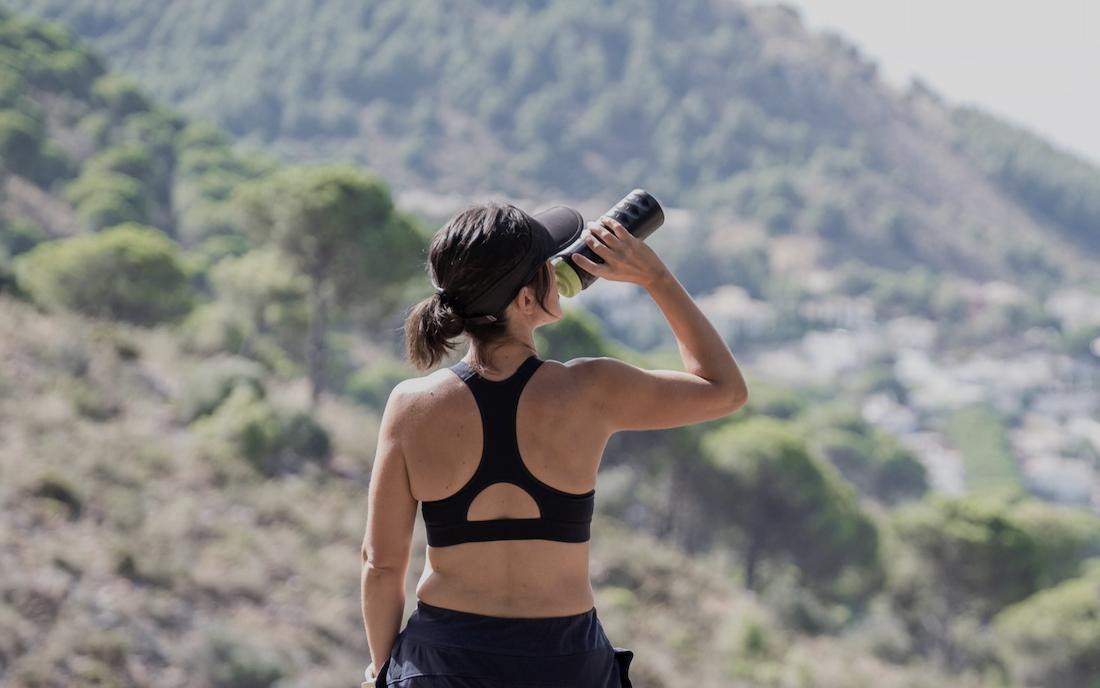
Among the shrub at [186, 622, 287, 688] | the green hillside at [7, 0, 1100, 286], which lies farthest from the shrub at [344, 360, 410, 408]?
the green hillside at [7, 0, 1100, 286]

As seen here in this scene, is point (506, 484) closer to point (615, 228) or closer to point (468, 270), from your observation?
point (468, 270)

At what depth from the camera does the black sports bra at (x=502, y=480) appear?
2008 millimetres

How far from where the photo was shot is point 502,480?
2010mm

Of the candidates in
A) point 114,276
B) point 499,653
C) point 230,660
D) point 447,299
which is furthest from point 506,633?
point 114,276

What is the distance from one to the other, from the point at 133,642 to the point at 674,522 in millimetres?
18869

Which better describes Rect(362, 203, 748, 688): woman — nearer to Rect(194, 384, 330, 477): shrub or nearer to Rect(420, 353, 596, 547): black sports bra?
Rect(420, 353, 596, 547): black sports bra

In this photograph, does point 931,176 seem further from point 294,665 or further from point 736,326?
point 294,665

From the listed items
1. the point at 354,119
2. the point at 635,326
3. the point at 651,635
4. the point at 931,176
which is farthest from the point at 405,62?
Result: the point at 651,635

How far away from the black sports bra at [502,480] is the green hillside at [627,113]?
4306 inches

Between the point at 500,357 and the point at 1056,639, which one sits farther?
the point at 1056,639

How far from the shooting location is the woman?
2012mm

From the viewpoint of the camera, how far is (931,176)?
5177 inches

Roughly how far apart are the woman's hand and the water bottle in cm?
1

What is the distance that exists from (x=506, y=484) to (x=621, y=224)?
0.51 metres
